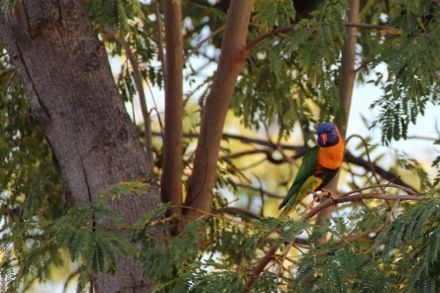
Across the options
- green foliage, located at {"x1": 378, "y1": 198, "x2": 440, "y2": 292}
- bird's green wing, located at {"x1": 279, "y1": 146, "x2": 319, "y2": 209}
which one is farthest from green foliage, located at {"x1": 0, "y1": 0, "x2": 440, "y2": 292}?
bird's green wing, located at {"x1": 279, "y1": 146, "x2": 319, "y2": 209}

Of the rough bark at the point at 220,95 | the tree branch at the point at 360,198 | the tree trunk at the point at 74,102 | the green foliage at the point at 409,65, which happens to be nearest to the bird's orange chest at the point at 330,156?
the green foliage at the point at 409,65

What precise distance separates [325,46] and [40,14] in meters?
1.36

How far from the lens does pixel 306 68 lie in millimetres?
4527

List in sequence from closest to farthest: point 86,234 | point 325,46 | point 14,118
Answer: point 86,234 < point 325,46 < point 14,118

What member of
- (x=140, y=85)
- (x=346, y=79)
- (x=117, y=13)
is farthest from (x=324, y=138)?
(x=117, y=13)

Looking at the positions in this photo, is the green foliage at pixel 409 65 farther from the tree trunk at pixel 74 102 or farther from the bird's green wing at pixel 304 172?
the tree trunk at pixel 74 102

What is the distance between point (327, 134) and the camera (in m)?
5.32

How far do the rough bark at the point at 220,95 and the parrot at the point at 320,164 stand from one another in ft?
2.02

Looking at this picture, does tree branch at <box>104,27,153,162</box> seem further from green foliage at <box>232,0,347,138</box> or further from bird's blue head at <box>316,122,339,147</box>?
bird's blue head at <box>316,122,339,147</box>

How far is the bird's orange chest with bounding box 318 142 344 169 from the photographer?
5418mm

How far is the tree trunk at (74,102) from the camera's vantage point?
4.47 meters

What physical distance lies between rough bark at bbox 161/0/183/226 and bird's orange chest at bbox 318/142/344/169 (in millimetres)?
944

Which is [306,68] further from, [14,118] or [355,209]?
[14,118]

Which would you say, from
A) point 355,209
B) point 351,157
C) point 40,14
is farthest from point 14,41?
point 351,157
